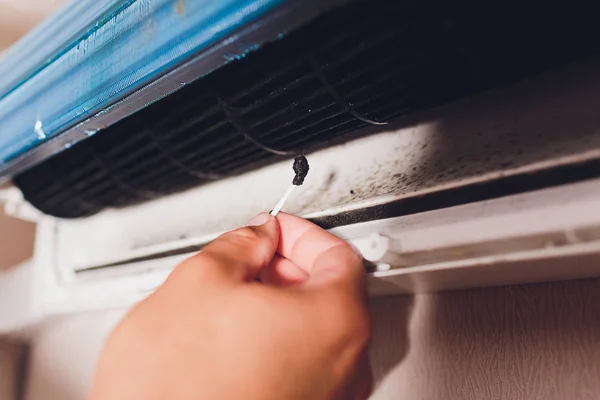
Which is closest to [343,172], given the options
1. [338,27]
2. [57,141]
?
[338,27]

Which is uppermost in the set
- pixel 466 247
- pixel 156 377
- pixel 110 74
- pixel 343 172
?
pixel 110 74

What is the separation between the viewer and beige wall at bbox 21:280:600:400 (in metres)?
0.64

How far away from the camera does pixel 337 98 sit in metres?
0.67

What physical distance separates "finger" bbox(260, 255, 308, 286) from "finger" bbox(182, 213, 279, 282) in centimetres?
3

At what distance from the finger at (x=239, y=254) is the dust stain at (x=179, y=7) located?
26 centimetres

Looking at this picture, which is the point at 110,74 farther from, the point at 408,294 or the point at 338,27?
the point at 408,294

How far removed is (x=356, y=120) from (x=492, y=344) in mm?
348

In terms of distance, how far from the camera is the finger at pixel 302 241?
1.97ft

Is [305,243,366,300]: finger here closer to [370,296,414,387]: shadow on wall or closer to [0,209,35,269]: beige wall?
[370,296,414,387]: shadow on wall

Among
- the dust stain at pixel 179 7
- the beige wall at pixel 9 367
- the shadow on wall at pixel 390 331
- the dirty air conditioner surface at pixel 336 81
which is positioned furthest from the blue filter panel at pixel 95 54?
the beige wall at pixel 9 367

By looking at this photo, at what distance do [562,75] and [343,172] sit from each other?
327mm

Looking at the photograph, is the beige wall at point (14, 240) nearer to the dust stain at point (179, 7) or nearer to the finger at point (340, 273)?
the dust stain at point (179, 7)

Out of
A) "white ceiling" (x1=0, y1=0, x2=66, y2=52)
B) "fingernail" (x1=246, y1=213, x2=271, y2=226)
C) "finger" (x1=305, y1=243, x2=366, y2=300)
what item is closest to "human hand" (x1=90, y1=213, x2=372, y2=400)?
"finger" (x1=305, y1=243, x2=366, y2=300)

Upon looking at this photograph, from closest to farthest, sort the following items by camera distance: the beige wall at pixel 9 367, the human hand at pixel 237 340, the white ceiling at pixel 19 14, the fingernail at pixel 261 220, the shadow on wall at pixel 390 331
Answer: the human hand at pixel 237 340 → the fingernail at pixel 261 220 → the shadow on wall at pixel 390 331 → the white ceiling at pixel 19 14 → the beige wall at pixel 9 367
